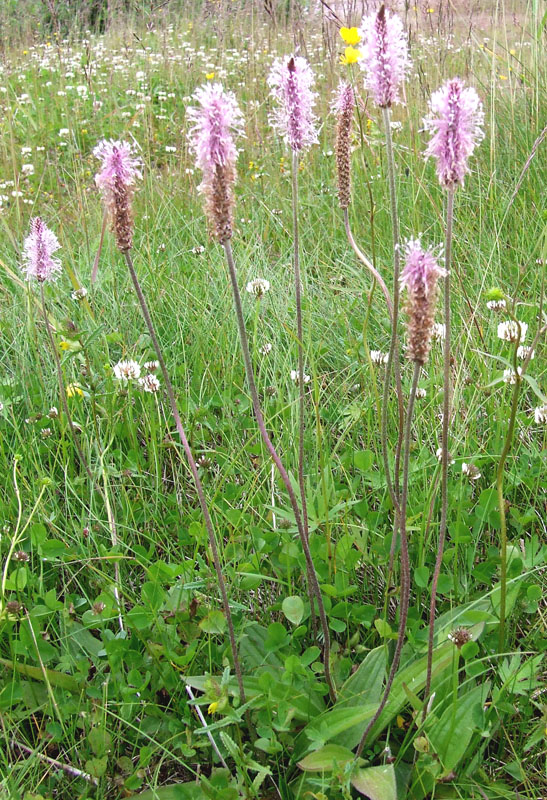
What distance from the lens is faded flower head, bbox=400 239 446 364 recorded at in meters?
0.85

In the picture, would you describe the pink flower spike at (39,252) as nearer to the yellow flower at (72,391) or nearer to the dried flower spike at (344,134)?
the yellow flower at (72,391)

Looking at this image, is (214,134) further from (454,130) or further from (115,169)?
(454,130)

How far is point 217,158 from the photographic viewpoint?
87cm

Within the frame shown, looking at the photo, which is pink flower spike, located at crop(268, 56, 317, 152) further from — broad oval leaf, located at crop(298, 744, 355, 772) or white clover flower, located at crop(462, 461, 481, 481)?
broad oval leaf, located at crop(298, 744, 355, 772)

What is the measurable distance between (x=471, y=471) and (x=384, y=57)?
2.79ft

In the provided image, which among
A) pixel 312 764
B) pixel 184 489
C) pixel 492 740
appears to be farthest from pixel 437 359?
pixel 312 764

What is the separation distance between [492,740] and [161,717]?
54cm

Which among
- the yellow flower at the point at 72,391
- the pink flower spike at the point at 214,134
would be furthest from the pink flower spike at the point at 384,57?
the yellow flower at the point at 72,391

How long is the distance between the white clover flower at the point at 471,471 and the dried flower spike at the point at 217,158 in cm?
82

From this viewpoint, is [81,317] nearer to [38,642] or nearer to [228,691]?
[38,642]

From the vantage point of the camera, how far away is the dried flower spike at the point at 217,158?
0.87 m

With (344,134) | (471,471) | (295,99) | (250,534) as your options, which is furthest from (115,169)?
(471,471)

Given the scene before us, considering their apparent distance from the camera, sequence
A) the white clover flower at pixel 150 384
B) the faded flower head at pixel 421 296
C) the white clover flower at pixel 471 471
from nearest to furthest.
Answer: the faded flower head at pixel 421 296, the white clover flower at pixel 471 471, the white clover flower at pixel 150 384

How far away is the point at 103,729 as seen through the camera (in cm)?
111
